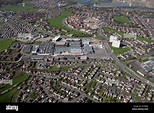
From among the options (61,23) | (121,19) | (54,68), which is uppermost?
(54,68)

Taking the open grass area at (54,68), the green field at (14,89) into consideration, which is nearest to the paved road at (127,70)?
the open grass area at (54,68)

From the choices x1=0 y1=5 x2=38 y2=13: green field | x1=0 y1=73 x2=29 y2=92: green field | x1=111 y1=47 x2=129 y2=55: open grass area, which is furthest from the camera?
x1=0 y1=5 x2=38 y2=13: green field

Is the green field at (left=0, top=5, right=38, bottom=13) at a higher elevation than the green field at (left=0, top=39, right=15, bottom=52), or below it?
below

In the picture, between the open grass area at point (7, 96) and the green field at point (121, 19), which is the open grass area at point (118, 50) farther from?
the open grass area at point (7, 96)

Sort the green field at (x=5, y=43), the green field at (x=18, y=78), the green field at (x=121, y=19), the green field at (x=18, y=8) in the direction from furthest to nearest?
the green field at (x=18, y=8) → the green field at (x=121, y=19) → the green field at (x=5, y=43) → the green field at (x=18, y=78)

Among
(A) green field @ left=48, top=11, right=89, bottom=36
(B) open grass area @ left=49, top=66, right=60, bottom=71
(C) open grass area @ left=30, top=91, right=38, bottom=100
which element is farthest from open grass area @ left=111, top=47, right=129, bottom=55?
(C) open grass area @ left=30, top=91, right=38, bottom=100

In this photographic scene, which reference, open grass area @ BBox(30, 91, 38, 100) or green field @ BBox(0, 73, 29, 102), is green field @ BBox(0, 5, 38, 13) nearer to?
green field @ BBox(0, 73, 29, 102)

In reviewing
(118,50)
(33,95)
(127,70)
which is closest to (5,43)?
(33,95)

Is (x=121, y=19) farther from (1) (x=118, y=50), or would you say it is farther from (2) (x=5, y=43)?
(2) (x=5, y=43)

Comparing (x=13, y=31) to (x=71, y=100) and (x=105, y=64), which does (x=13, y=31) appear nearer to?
(x=105, y=64)

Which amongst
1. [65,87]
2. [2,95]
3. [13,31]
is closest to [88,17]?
[13,31]

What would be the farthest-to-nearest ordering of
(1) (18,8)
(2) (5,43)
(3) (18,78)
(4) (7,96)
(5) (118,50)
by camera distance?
(1) (18,8) < (2) (5,43) < (5) (118,50) < (3) (18,78) < (4) (7,96)

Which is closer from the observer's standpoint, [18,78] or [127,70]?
[18,78]
